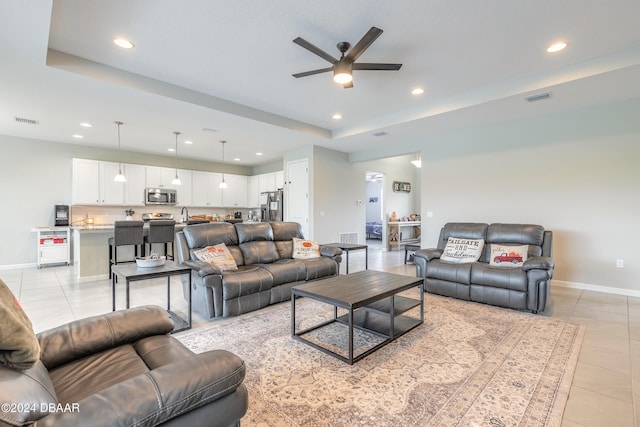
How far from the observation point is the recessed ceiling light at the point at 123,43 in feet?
9.47

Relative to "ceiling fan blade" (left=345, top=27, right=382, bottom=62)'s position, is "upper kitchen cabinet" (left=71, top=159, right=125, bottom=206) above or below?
below

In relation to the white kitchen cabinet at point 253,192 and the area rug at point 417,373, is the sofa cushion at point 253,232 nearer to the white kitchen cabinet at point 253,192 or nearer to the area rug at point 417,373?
the area rug at point 417,373

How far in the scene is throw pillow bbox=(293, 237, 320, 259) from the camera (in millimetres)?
4281

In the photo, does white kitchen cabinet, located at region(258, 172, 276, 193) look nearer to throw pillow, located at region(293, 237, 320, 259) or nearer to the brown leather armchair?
throw pillow, located at region(293, 237, 320, 259)

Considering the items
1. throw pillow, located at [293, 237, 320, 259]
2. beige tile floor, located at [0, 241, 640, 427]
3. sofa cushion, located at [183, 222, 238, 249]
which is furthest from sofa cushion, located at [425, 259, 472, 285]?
sofa cushion, located at [183, 222, 238, 249]

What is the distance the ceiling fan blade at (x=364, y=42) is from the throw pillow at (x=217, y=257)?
8.41 ft

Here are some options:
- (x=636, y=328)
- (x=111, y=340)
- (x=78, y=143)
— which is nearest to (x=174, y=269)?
(x=111, y=340)

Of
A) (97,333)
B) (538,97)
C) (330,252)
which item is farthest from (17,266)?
(538,97)

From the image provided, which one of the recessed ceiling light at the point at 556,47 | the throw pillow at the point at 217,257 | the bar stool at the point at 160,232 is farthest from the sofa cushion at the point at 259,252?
A: the recessed ceiling light at the point at 556,47

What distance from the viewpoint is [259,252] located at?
4086 mm

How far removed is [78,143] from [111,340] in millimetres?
6903

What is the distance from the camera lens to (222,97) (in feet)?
14.2

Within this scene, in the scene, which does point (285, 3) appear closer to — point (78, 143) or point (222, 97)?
point (222, 97)

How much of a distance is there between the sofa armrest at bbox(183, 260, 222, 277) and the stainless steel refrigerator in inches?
173
